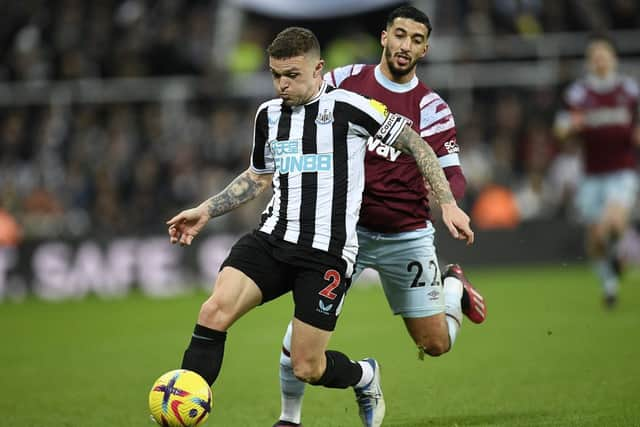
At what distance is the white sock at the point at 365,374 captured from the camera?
6.24m

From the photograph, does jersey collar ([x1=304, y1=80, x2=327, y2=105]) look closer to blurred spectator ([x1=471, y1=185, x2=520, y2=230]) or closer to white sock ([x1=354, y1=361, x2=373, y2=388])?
white sock ([x1=354, y1=361, x2=373, y2=388])

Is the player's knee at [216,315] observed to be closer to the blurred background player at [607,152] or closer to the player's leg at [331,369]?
the player's leg at [331,369]

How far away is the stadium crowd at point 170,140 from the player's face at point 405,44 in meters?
11.1

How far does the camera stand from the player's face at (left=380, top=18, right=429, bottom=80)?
260 inches

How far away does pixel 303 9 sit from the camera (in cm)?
2009

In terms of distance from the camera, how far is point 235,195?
20.6 ft

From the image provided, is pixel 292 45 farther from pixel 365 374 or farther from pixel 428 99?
pixel 365 374

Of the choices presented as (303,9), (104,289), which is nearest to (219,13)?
(303,9)

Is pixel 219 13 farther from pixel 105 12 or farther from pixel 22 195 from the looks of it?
pixel 22 195

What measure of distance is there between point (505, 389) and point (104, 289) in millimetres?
10635

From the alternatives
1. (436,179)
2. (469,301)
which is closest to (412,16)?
(436,179)

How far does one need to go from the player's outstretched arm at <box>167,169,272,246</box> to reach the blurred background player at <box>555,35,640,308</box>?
6.78 metres

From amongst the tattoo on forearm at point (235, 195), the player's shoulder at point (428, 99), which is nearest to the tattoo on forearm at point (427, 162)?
the player's shoulder at point (428, 99)

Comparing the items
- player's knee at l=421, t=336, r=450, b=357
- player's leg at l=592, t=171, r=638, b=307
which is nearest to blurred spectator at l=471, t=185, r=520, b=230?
player's leg at l=592, t=171, r=638, b=307
